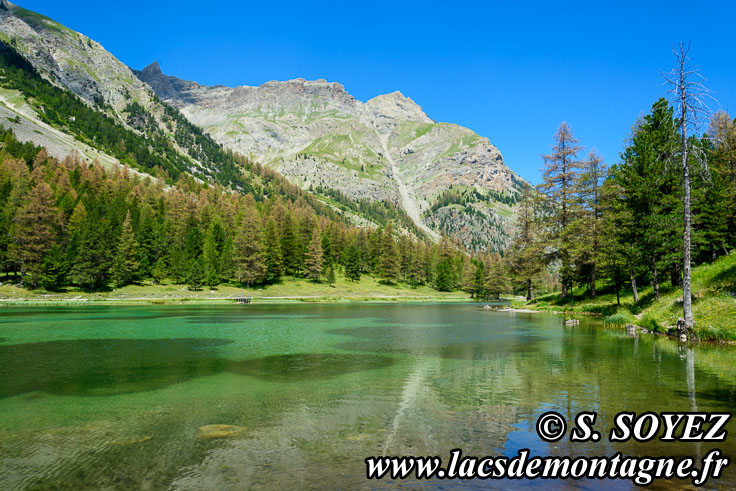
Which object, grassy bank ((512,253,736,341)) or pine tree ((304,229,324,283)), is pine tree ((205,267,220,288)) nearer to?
pine tree ((304,229,324,283))

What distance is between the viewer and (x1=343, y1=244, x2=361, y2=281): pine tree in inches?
4838

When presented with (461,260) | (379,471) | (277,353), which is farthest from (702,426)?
(461,260)

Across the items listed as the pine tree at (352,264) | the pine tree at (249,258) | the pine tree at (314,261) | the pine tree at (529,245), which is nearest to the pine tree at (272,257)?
the pine tree at (249,258)

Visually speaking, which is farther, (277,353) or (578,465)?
(277,353)

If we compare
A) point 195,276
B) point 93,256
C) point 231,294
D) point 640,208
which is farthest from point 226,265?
point 640,208

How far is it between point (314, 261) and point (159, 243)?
3969cm

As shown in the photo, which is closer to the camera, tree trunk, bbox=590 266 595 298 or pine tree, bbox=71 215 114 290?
tree trunk, bbox=590 266 595 298

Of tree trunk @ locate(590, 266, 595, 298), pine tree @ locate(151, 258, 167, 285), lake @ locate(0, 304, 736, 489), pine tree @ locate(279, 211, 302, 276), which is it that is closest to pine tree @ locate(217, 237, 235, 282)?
pine tree @ locate(151, 258, 167, 285)

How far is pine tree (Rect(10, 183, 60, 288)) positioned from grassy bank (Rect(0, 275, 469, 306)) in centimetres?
431

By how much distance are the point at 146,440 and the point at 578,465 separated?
31.6 ft

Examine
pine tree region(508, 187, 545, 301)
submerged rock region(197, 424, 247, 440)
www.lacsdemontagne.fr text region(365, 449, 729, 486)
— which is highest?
pine tree region(508, 187, 545, 301)

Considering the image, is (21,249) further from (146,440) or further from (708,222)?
(708,222)

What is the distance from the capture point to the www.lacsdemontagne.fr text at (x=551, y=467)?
7648 mm

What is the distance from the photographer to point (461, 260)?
540 ft
